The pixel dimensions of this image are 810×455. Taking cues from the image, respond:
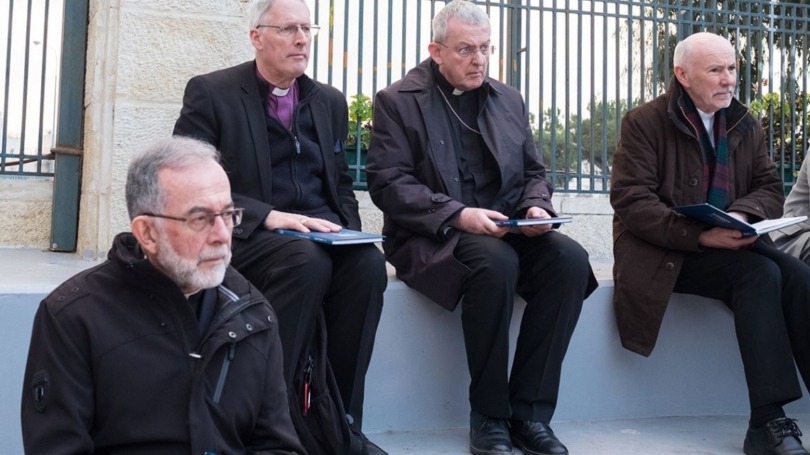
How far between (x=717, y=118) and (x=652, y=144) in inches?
14.6

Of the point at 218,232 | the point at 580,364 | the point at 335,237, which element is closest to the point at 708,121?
the point at 580,364

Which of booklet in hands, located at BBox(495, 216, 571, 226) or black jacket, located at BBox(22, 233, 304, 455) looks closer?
black jacket, located at BBox(22, 233, 304, 455)

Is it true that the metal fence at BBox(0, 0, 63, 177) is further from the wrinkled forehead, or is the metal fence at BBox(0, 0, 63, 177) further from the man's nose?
the man's nose

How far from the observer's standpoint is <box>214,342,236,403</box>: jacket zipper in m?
2.21

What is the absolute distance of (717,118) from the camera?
462 cm

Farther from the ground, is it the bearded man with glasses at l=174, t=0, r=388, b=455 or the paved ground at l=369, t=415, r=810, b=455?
the bearded man with glasses at l=174, t=0, r=388, b=455

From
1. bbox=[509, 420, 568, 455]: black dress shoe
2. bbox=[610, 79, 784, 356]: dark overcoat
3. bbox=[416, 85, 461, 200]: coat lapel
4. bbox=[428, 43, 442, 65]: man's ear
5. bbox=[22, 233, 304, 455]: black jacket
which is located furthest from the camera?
bbox=[428, 43, 442, 65]: man's ear

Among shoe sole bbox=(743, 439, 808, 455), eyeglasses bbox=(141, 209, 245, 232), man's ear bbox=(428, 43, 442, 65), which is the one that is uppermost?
man's ear bbox=(428, 43, 442, 65)

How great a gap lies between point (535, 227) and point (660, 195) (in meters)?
0.82

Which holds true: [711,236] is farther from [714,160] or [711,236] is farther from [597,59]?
[597,59]

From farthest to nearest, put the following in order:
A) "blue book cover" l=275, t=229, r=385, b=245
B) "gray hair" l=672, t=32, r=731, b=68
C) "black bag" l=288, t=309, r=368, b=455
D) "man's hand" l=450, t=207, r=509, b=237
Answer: "gray hair" l=672, t=32, r=731, b=68, "man's hand" l=450, t=207, r=509, b=237, "blue book cover" l=275, t=229, r=385, b=245, "black bag" l=288, t=309, r=368, b=455

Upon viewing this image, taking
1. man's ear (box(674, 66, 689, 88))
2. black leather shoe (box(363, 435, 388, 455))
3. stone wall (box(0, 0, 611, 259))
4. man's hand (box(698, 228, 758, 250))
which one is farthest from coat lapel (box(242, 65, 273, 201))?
man's ear (box(674, 66, 689, 88))

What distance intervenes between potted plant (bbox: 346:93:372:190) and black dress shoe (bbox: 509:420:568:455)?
2.04m

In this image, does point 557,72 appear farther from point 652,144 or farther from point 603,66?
point 652,144
